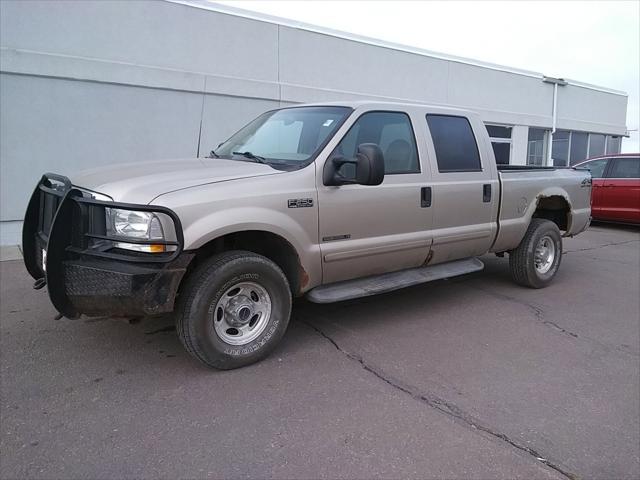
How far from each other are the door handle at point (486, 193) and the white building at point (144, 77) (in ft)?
10.9

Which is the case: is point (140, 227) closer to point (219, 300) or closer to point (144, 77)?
point (219, 300)

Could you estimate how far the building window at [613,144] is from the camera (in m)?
21.8

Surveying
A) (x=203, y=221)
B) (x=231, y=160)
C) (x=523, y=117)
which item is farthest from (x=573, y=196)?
(x=523, y=117)

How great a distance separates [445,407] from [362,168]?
1756 mm

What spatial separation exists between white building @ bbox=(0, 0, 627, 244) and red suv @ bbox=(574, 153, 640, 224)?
5.41 metres

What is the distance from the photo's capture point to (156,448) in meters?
2.73

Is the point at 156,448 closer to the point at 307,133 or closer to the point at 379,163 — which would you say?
the point at 379,163

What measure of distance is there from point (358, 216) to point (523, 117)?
14.8m

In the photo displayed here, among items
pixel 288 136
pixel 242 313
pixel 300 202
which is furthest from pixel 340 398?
pixel 288 136

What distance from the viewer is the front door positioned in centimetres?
405

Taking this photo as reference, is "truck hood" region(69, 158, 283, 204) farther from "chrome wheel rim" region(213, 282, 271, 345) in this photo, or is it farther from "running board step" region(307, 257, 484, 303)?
"running board step" region(307, 257, 484, 303)

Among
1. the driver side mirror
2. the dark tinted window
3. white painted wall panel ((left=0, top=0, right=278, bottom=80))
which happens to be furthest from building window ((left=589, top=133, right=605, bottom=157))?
the driver side mirror

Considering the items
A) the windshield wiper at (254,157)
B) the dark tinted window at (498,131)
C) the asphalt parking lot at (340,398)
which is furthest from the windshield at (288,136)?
the dark tinted window at (498,131)

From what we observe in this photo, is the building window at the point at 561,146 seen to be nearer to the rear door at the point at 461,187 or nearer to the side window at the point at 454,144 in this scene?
the rear door at the point at 461,187
